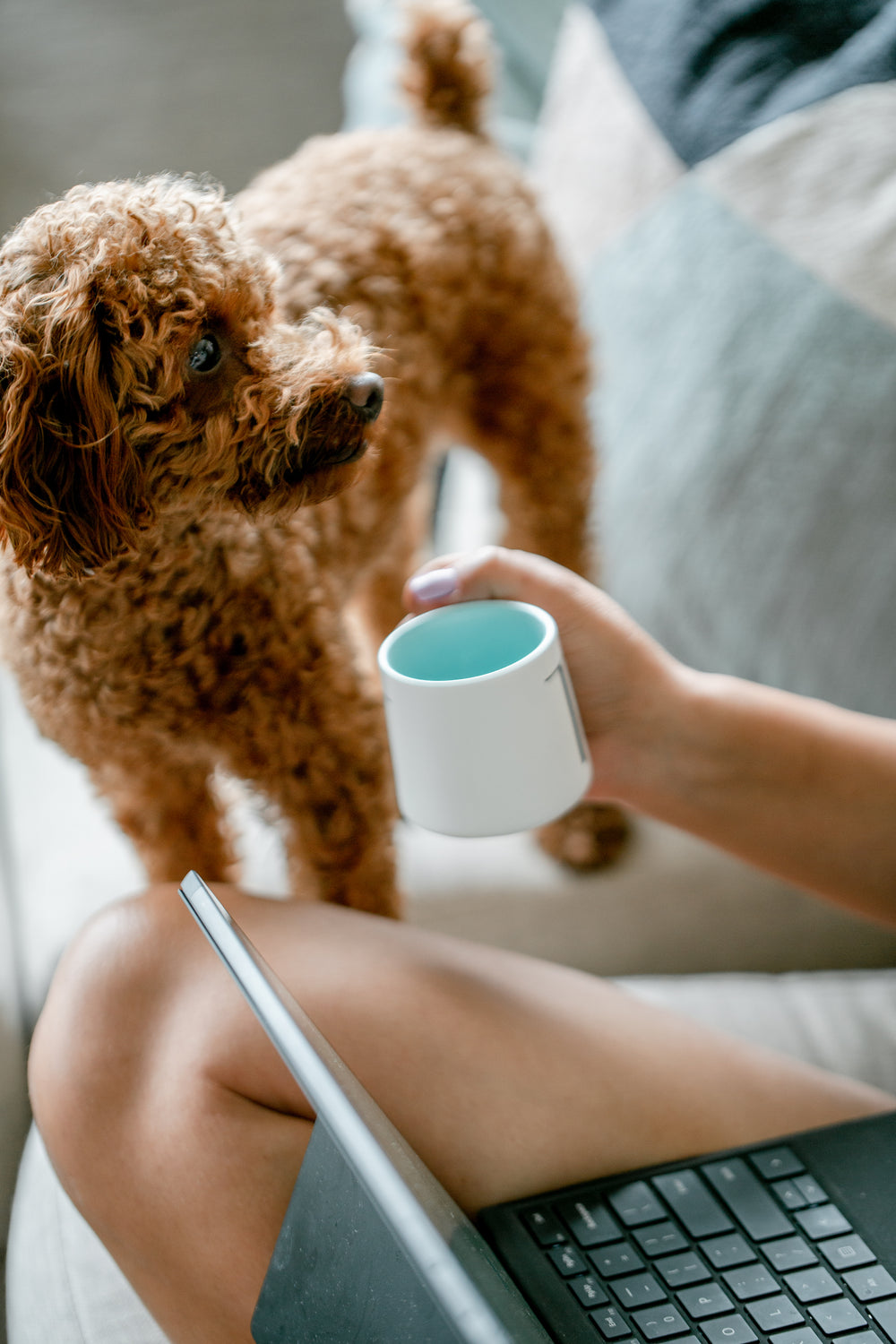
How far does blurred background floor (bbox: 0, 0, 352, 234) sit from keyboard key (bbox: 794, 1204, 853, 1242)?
4.27 feet

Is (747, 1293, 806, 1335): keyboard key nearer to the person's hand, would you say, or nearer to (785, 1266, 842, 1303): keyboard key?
(785, 1266, 842, 1303): keyboard key

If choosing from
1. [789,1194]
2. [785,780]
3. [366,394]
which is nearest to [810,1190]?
[789,1194]

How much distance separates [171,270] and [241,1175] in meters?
0.49

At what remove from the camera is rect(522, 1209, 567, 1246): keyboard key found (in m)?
0.53

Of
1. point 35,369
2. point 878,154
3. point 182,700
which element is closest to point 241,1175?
point 182,700

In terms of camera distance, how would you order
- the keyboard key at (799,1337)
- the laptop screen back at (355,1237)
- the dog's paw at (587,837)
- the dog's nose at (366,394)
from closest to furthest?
1. the laptop screen back at (355,1237)
2. the keyboard key at (799,1337)
3. the dog's nose at (366,394)
4. the dog's paw at (587,837)

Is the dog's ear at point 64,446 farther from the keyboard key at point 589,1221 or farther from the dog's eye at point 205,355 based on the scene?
the keyboard key at point 589,1221

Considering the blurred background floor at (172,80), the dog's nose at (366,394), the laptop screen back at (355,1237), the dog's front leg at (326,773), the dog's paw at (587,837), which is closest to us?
the laptop screen back at (355,1237)

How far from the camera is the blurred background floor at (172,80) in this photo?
133cm

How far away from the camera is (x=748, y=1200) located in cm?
55

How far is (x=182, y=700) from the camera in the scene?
0.69 m

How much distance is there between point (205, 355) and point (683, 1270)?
56cm

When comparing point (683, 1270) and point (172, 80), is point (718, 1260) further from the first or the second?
point (172, 80)

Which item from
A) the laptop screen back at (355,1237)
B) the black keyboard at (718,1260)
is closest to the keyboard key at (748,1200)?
the black keyboard at (718,1260)
